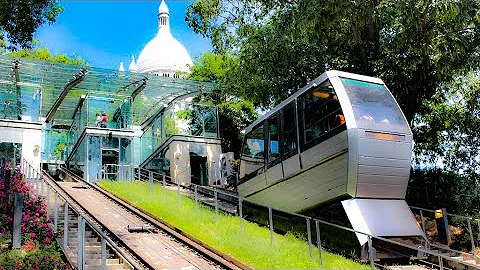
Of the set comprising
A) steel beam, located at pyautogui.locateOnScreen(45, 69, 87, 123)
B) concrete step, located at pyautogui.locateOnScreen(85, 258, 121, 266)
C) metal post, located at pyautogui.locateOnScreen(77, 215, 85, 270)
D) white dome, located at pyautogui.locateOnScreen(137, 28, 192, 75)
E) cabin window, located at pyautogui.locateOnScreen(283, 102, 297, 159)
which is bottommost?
concrete step, located at pyautogui.locateOnScreen(85, 258, 121, 266)

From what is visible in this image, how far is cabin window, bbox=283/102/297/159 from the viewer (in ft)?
45.9

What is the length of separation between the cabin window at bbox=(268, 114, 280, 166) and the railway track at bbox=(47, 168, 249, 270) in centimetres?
352

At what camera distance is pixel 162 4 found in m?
125

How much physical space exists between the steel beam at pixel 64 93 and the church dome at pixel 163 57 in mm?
56444

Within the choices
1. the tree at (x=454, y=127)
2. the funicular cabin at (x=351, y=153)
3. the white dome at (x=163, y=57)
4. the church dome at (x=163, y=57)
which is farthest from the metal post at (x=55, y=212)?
the white dome at (x=163, y=57)

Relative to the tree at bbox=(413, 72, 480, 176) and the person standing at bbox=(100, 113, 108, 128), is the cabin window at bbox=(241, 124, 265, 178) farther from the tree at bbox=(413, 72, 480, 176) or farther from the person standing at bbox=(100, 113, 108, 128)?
the person standing at bbox=(100, 113, 108, 128)

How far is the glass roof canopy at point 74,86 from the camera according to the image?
26062 mm

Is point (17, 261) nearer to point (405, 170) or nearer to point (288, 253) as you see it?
point (288, 253)

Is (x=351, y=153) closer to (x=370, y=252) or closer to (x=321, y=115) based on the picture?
(x=321, y=115)

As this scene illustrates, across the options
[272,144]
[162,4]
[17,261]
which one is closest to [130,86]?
[272,144]

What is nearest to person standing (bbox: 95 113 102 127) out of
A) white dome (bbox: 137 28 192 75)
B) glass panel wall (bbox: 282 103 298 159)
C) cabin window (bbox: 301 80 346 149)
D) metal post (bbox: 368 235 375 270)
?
glass panel wall (bbox: 282 103 298 159)

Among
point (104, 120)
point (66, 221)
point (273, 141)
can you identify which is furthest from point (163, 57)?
point (66, 221)

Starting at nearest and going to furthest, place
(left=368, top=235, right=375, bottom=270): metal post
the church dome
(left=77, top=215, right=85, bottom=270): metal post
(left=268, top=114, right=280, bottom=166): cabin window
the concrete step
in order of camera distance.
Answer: (left=77, top=215, right=85, bottom=270): metal post → the concrete step → (left=368, top=235, right=375, bottom=270): metal post → (left=268, top=114, right=280, bottom=166): cabin window → the church dome

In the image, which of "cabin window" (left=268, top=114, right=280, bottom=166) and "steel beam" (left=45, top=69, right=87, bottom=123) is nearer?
"cabin window" (left=268, top=114, right=280, bottom=166)
